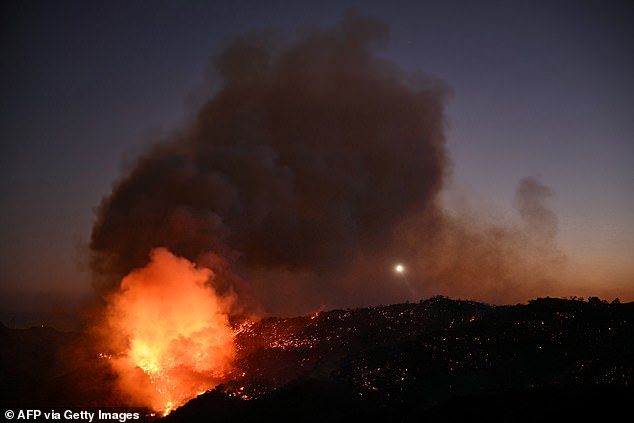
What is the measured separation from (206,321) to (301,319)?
394 inches

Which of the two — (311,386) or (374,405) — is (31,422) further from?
(374,405)

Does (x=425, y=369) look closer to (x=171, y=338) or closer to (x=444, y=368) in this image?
(x=444, y=368)

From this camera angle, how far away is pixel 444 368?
34219 millimetres

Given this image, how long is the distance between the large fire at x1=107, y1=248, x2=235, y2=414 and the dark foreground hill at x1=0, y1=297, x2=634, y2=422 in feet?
7.33

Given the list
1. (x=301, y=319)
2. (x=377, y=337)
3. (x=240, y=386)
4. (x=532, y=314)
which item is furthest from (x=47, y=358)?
(x=532, y=314)

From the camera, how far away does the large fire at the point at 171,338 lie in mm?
40469

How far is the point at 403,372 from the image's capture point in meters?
34.4

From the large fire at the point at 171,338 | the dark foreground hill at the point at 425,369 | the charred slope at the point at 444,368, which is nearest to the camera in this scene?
the dark foreground hill at the point at 425,369

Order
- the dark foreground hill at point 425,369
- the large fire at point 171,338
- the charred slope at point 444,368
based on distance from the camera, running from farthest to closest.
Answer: the large fire at point 171,338, the charred slope at point 444,368, the dark foreground hill at point 425,369

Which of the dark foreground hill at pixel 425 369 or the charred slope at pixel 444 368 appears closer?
the dark foreground hill at pixel 425 369

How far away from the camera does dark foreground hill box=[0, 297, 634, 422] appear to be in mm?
25031

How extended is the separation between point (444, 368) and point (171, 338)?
1011 inches

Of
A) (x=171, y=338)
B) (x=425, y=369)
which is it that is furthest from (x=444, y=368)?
(x=171, y=338)

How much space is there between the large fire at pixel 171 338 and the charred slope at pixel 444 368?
417 centimetres
